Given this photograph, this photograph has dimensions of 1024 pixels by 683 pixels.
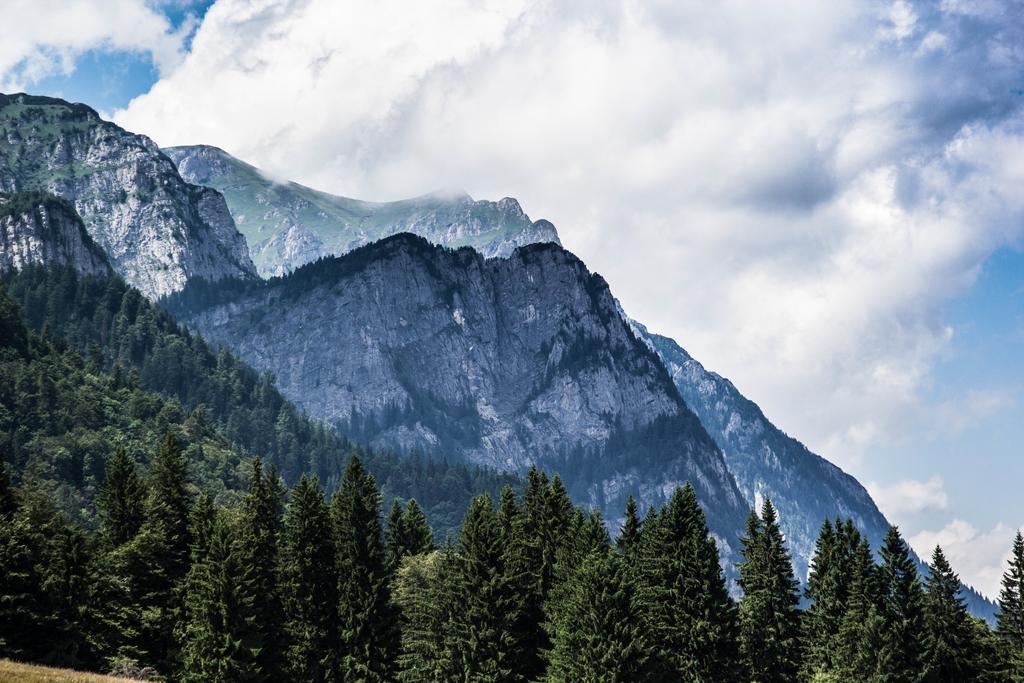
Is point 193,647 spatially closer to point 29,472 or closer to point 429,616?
point 429,616

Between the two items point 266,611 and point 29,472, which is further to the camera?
point 29,472

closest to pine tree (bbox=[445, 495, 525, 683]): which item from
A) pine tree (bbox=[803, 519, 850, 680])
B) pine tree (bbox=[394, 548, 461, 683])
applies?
pine tree (bbox=[394, 548, 461, 683])

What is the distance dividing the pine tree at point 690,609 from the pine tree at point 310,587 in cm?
3048

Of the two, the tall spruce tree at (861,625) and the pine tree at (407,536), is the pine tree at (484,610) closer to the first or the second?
the pine tree at (407,536)

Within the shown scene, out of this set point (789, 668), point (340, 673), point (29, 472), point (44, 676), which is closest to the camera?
point (44, 676)

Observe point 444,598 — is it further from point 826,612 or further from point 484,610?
point 826,612

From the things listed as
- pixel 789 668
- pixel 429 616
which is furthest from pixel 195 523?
pixel 789 668

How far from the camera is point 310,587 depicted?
10369 centimetres

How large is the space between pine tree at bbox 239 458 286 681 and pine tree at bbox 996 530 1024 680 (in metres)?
72.9

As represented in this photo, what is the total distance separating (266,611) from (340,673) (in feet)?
37.0

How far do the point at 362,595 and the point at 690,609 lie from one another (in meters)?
31.8

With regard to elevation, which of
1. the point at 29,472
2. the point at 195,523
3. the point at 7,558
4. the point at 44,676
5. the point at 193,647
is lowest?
the point at 44,676

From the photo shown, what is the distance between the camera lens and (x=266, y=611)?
9544cm

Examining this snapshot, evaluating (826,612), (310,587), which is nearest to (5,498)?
(310,587)
